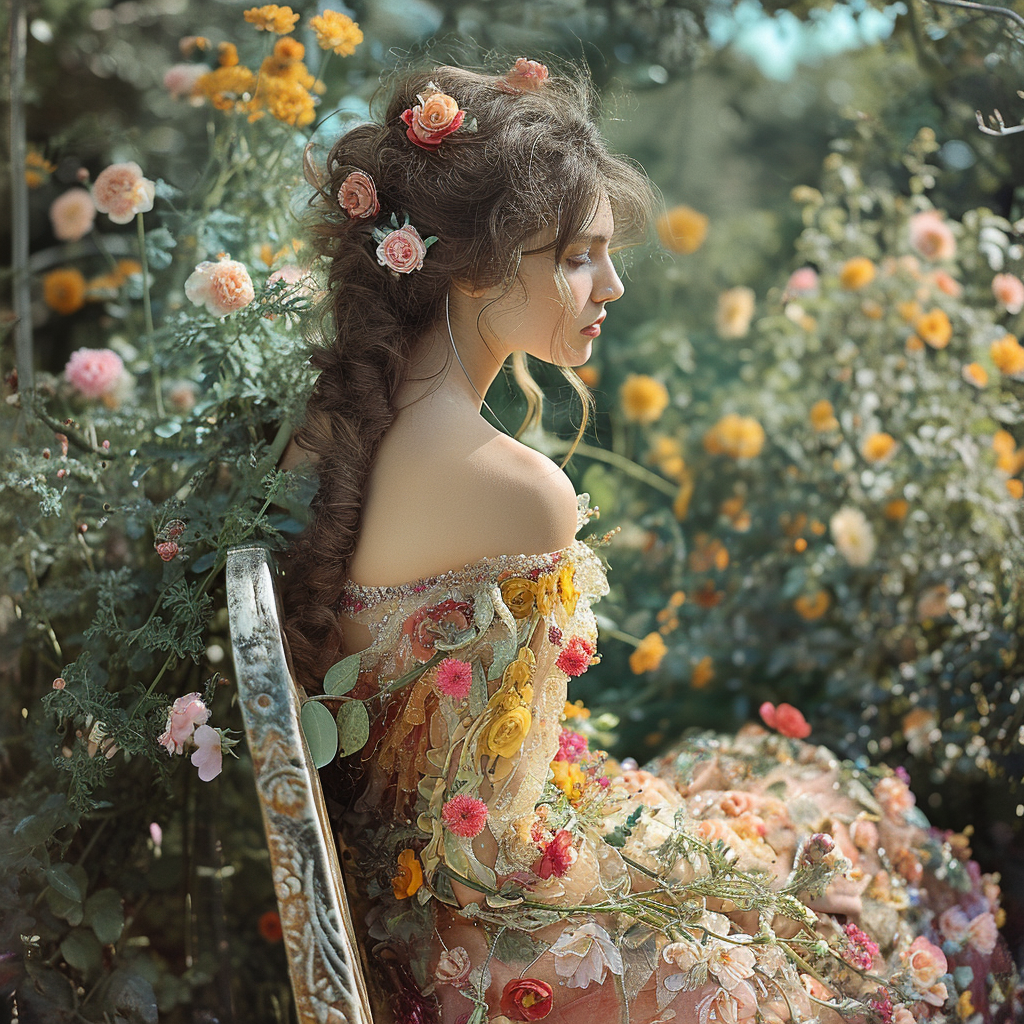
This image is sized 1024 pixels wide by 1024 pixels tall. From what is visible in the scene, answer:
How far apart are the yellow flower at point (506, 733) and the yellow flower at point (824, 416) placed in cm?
174

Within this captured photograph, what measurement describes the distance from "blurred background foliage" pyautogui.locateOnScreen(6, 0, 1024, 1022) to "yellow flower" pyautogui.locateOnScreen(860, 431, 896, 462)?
1.3 inches

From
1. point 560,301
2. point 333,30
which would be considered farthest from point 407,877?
point 333,30

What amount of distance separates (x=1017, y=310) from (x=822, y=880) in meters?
1.64

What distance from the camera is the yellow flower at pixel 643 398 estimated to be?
2967mm

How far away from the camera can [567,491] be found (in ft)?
4.37

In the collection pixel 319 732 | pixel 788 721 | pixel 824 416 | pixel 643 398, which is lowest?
pixel 643 398

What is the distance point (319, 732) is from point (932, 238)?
7.74 feet

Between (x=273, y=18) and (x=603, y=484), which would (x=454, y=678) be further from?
(x=603, y=484)

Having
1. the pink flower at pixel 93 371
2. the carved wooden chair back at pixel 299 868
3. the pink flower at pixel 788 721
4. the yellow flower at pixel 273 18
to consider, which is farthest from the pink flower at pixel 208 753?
the yellow flower at pixel 273 18

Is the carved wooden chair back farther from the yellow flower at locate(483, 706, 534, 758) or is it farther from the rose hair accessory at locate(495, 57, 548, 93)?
the rose hair accessory at locate(495, 57, 548, 93)

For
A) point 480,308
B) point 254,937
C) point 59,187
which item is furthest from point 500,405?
point 59,187

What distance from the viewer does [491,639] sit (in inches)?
51.1

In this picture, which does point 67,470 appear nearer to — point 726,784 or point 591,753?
point 591,753

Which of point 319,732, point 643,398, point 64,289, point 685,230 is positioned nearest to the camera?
point 319,732
